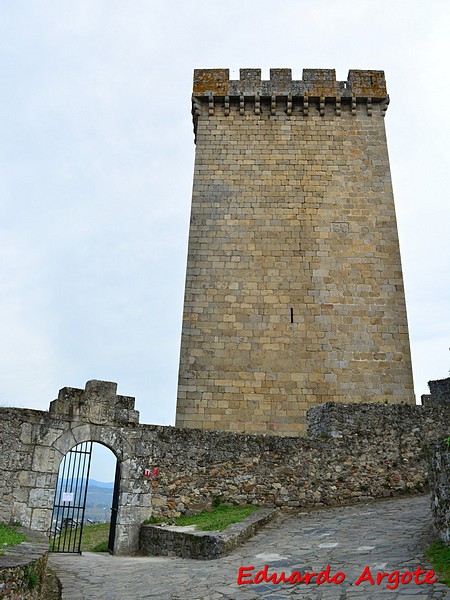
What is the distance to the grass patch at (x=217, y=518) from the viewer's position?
7277mm

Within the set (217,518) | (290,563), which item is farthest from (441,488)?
(217,518)

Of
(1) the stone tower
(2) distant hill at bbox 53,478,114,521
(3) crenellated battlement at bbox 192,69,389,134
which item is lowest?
(2) distant hill at bbox 53,478,114,521

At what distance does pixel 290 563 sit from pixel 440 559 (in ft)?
5.00

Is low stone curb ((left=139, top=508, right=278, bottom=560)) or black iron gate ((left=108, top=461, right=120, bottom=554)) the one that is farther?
black iron gate ((left=108, top=461, right=120, bottom=554))

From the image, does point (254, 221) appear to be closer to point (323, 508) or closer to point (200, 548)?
point (323, 508)

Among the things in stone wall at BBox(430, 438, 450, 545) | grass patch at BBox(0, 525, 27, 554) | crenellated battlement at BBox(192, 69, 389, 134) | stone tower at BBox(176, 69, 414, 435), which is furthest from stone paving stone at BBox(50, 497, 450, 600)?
crenellated battlement at BBox(192, 69, 389, 134)

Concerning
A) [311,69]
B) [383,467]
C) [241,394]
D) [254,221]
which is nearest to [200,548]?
[383,467]

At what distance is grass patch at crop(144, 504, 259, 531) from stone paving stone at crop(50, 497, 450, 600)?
47 cm

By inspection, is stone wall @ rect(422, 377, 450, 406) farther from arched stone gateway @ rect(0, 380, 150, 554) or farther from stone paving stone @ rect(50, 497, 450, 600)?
arched stone gateway @ rect(0, 380, 150, 554)

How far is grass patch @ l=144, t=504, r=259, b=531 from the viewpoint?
7277mm

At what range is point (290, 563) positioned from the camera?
215 inches

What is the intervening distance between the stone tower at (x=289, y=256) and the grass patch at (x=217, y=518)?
3.40 meters

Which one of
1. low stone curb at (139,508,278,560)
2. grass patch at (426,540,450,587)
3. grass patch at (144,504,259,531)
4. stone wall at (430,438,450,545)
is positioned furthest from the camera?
grass patch at (144,504,259,531)

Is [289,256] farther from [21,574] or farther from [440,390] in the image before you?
[21,574]
